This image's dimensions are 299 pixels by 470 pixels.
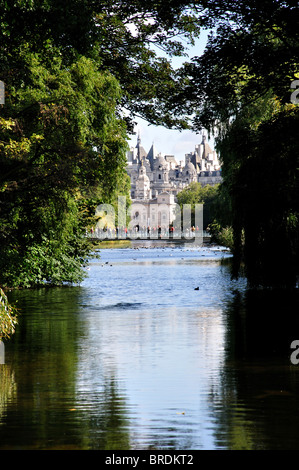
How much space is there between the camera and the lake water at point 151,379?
7641mm

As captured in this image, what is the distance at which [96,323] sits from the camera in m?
18.5

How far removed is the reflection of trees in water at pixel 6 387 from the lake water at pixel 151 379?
13 millimetres

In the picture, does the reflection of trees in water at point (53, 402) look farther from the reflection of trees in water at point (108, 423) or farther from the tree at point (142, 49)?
the tree at point (142, 49)

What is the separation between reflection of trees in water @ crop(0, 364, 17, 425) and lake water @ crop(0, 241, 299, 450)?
0.01 metres

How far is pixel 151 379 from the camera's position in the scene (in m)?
10.9

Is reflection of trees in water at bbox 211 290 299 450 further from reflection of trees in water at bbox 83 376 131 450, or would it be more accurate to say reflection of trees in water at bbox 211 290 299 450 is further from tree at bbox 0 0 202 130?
tree at bbox 0 0 202 130

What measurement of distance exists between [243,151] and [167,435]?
456 inches

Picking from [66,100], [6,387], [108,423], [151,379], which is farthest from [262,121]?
[108,423]

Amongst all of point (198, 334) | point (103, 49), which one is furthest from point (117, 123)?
point (198, 334)

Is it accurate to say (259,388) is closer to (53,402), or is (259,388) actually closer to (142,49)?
(53,402)

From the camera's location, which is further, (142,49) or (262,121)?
(142,49)

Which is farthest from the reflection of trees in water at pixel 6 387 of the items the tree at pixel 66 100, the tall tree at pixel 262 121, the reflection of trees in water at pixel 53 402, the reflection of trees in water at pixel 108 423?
the tall tree at pixel 262 121

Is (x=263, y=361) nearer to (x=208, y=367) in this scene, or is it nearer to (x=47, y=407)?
(x=208, y=367)

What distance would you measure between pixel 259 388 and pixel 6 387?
3.45 m
